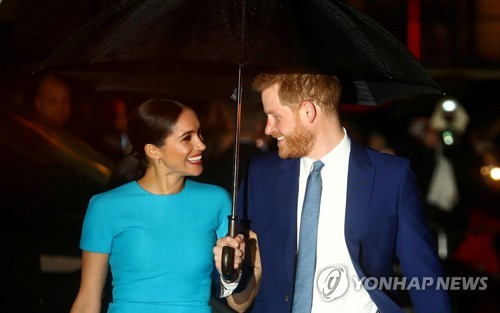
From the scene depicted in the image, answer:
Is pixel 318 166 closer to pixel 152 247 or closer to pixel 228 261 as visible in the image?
pixel 228 261

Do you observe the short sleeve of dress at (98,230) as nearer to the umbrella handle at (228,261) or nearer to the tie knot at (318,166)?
the umbrella handle at (228,261)

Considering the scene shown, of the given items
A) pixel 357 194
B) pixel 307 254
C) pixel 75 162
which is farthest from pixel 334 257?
pixel 75 162

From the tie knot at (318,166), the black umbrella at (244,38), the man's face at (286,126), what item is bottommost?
the tie knot at (318,166)

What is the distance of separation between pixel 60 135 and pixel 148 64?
191 centimetres

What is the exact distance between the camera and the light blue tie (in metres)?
4.15

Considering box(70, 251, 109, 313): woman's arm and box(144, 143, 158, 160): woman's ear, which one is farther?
box(144, 143, 158, 160): woman's ear

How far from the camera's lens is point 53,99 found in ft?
23.6

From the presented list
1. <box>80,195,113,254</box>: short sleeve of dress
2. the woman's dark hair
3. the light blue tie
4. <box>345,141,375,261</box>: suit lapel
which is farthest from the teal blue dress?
<box>345,141,375,261</box>: suit lapel

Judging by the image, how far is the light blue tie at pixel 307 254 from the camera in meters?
4.15

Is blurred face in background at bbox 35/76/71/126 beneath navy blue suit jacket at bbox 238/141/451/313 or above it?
above

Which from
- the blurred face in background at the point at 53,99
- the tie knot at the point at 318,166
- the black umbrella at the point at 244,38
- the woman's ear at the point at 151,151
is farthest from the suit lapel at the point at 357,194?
the blurred face in background at the point at 53,99

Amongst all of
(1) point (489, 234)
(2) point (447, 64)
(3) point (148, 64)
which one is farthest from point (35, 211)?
(2) point (447, 64)

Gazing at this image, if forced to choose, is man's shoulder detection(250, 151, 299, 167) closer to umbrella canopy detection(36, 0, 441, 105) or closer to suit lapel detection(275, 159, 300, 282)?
suit lapel detection(275, 159, 300, 282)

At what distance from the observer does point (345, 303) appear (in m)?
4.20
